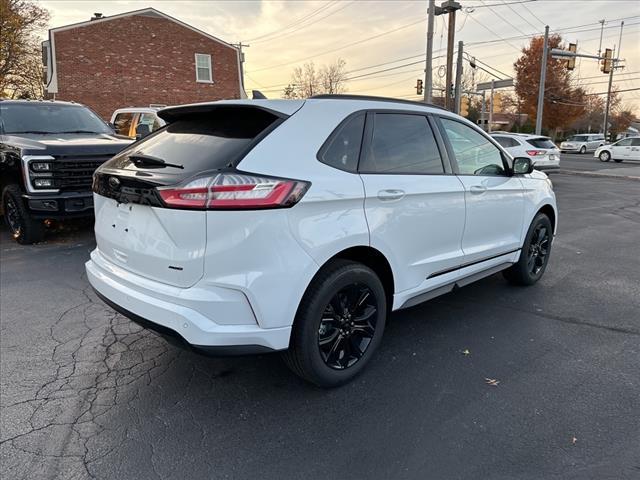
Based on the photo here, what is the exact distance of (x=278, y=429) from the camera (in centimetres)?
269

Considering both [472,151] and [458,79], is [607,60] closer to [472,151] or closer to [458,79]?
[458,79]

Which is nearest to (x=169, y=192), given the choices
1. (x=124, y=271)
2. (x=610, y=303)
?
(x=124, y=271)

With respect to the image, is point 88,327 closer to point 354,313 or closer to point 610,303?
point 354,313

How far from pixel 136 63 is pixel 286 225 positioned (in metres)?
25.1

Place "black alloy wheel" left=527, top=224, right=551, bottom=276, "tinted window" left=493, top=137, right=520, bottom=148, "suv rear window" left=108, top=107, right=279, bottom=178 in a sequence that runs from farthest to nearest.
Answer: "tinted window" left=493, top=137, right=520, bottom=148
"black alloy wheel" left=527, top=224, right=551, bottom=276
"suv rear window" left=108, top=107, right=279, bottom=178

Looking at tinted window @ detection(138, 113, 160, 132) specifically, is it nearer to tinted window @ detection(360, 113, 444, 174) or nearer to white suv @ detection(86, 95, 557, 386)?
white suv @ detection(86, 95, 557, 386)

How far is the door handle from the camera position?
3.05m

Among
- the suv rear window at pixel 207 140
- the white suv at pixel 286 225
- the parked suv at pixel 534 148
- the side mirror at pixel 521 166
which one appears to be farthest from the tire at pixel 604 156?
the suv rear window at pixel 207 140

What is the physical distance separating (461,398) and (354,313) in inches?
33.9

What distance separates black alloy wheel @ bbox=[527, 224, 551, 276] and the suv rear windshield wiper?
12.6 ft

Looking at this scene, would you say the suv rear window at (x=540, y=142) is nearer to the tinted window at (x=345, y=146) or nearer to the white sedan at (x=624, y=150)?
the tinted window at (x=345, y=146)

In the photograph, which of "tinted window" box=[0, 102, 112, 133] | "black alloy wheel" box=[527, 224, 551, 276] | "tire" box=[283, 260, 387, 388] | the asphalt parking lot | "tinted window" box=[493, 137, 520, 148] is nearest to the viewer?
the asphalt parking lot

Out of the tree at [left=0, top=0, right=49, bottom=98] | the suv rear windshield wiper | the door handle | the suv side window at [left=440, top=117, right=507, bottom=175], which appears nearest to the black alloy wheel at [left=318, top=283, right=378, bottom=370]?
the door handle

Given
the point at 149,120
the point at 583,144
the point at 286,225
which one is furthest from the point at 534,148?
the point at 583,144
